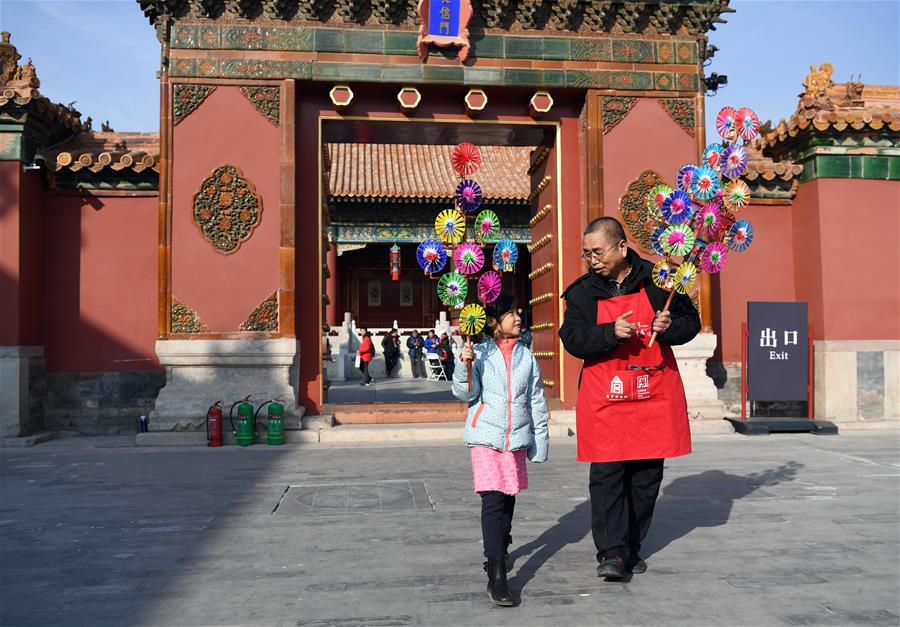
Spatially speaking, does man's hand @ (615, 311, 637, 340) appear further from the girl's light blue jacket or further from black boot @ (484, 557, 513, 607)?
black boot @ (484, 557, 513, 607)

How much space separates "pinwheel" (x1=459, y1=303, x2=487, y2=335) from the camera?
13.6 ft

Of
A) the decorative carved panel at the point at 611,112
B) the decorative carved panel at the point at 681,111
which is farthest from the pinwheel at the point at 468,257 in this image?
the decorative carved panel at the point at 681,111

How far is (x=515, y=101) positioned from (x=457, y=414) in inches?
155

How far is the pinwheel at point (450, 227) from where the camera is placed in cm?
558

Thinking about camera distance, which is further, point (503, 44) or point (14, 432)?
point (503, 44)

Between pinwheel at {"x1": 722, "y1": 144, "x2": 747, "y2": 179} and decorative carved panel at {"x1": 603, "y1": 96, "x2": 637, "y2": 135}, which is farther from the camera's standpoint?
decorative carved panel at {"x1": 603, "y1": 96, "x2": 637, "y2": 135}

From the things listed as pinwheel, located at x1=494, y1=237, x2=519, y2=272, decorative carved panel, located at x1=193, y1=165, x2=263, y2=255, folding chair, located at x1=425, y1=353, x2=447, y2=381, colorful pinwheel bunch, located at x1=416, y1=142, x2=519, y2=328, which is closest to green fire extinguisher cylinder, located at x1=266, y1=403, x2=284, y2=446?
decorative carved panel, located at x1=193, y1=165, x2=263, y2=255

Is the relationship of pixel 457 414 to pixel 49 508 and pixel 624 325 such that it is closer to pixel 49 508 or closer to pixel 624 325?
pixel 49 508

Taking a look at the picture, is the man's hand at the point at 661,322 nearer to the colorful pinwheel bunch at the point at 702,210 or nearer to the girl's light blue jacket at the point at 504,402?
the colorful pinwheel bunch at the point at 702,210

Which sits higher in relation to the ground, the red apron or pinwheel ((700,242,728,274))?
pinwheel ((700,242,728,274))

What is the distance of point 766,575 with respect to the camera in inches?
150

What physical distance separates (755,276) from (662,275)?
7.05 m

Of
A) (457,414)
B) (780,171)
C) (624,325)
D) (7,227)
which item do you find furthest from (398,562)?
(780,171)

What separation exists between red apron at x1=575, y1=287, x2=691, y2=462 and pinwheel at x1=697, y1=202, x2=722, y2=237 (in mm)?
604
